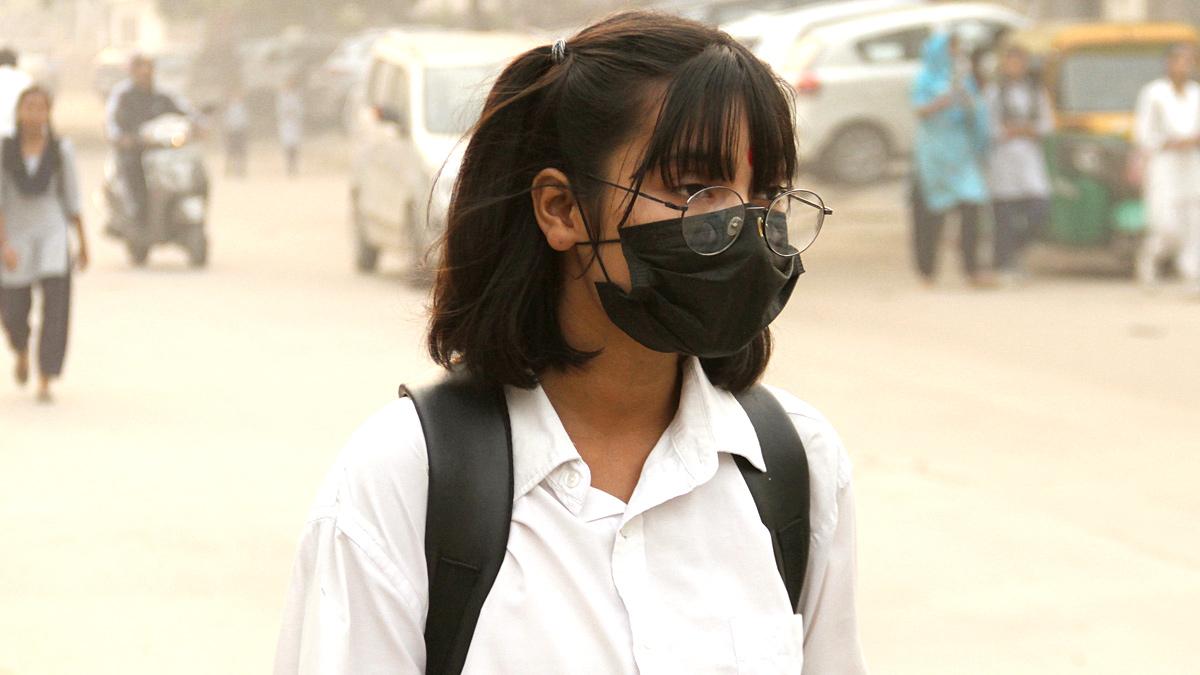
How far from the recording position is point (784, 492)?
6.41 feet

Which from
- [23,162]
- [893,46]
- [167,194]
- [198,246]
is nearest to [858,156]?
[893,46]

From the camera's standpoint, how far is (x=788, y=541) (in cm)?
195

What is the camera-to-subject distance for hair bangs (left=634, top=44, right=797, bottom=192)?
187 cm

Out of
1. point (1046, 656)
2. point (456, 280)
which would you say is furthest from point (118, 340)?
point (456, 280)

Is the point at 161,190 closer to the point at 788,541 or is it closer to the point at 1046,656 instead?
the point at 1046,656

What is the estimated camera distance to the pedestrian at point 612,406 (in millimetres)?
1793

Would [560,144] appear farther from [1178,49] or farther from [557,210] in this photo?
[1178,49]

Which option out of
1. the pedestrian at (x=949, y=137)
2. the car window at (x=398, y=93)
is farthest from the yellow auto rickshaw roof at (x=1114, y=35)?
the car window at (x=398, y=93)

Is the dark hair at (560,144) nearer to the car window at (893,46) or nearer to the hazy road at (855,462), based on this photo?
the hazy road at (855,462)

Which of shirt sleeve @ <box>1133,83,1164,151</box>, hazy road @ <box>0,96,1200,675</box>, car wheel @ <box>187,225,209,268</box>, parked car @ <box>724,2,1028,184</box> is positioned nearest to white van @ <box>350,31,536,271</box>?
hazy road @ <box>0,96,1200,675</box>

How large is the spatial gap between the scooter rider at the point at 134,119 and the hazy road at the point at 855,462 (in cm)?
147

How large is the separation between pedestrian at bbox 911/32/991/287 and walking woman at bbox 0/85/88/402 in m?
7.39

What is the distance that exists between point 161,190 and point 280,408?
24.1ft

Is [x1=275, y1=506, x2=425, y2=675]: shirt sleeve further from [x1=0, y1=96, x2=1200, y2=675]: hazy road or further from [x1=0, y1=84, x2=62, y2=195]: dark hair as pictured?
[x1=0, y1=84, x2=62, y2=195]: dark hair
